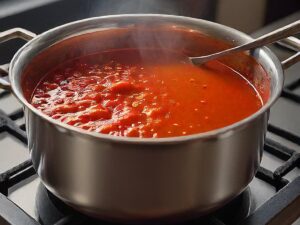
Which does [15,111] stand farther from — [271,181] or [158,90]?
[271,181]

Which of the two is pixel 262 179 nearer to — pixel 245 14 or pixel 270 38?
pixel 270 38

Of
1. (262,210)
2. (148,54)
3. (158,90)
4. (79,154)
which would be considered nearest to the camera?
(79,154)

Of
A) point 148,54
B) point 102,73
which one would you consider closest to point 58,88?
point 102,73

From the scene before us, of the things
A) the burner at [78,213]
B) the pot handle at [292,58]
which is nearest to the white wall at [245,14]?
the pot handle at [292,58]

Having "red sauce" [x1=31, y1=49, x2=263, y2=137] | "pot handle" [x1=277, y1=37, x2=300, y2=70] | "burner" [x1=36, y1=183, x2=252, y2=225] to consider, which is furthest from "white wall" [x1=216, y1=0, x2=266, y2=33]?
"burner" [x1=36, y1=183, x2=252, y2=225]

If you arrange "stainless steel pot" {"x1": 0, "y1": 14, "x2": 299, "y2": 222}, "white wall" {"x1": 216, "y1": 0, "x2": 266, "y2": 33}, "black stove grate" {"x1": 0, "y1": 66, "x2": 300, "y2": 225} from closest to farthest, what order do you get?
"stainless steel pot" {"x1": 0, "y1": 14, "x2": 299, "y2": 222} → "black stove grate" {"x1": 0, "y1": 66, "x2": 300, "y2": 225} → "white wall" {"x1": 216, "y1": 0, "x2": 266, "y2": 33}

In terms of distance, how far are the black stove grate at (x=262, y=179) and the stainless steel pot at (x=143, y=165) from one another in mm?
55

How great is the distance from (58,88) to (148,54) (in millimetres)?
219

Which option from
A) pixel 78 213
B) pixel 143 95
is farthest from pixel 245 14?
pixel 78 213

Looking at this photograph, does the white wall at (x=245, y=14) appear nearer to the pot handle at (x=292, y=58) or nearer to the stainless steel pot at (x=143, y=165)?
the pot handle at (x=292, y=58)

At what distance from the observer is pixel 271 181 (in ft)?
2.77

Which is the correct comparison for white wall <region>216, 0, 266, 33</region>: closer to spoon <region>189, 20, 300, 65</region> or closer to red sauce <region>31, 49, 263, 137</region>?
red sauce <region>31, 49, 263, 137</region>

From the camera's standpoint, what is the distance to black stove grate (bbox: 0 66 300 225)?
74 centimetres

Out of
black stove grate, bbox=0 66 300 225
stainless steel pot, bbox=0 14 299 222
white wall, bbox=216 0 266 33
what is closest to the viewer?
stainless steel pot, bbox=0 14 299 222
